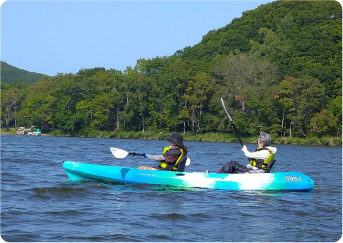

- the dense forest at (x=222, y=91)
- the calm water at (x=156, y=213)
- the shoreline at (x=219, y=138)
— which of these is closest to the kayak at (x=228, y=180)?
the calm water at (x=156, y=213)

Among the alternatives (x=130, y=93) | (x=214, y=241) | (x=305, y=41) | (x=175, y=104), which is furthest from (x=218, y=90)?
(x=214, y=241)

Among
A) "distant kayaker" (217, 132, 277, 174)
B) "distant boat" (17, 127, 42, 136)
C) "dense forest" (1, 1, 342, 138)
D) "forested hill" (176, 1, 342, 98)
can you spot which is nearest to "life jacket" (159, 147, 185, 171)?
"distant kayaker" (217, 132, 277, 174)

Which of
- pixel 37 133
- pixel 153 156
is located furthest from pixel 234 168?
pixel 37 133

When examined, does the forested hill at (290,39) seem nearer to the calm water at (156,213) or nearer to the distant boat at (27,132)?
the distant boat at (27,132)

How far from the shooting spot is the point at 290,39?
2532 inches

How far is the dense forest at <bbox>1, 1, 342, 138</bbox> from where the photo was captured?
45.3 meters

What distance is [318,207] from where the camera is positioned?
29.6 ft

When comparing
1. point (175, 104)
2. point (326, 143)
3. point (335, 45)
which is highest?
point (335, 45)

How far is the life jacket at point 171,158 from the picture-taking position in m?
10.2

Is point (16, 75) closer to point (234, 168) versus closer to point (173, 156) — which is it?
point (173, 156)

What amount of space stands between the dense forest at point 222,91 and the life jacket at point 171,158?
112ft

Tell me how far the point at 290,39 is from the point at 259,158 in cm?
5653

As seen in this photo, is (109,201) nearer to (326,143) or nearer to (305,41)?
(326,143)

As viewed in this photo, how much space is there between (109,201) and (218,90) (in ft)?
132
